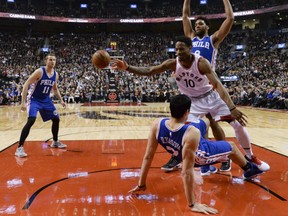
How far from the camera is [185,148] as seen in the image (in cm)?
268

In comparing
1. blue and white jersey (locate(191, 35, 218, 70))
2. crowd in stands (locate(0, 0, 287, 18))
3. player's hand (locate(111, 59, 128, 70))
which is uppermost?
crowd in stands (locate(0, 0, 287, 18))

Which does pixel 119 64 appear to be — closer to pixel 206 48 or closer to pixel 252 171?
pixel 206 48

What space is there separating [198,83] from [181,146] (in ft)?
3.62

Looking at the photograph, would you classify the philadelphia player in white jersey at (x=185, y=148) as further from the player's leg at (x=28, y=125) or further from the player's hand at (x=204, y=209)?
the player's leg at (x=28, y=125)

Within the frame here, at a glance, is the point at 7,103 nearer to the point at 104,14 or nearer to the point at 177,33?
the point at 104,14

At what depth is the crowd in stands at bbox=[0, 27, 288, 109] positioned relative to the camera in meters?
22.1

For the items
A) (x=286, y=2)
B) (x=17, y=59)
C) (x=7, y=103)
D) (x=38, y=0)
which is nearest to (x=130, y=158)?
(x=7, y=103)

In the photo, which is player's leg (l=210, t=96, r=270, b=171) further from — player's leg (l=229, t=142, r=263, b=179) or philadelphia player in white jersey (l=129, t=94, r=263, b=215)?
philadelphia player in white jersey (l=129, t=94, r=263, b=215)

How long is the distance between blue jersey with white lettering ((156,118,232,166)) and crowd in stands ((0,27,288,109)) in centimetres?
1259

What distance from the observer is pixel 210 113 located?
3982mm

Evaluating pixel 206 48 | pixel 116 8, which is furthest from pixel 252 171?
pixel 116 8

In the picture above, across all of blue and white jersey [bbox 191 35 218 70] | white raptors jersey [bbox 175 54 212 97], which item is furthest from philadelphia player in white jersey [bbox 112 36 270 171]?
blue and white jersey [bbox 191 35 218 70]

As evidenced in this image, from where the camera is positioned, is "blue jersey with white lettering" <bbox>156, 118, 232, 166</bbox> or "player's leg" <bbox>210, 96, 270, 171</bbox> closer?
"blue jersey with white lettering" <bbox>156, 118, 232, 166</bbox>

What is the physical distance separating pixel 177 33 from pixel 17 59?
1836 cm
